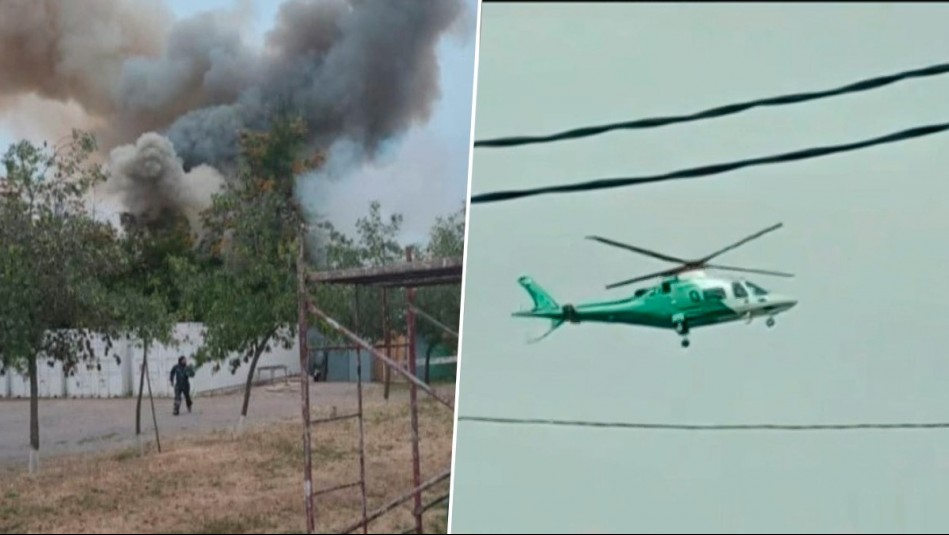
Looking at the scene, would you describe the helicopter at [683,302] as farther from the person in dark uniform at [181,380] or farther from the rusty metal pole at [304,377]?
the person in dark uniform at [181,380]

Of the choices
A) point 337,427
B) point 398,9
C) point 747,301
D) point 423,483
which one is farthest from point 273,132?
point 747,301

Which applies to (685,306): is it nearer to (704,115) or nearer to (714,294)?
(714,294)

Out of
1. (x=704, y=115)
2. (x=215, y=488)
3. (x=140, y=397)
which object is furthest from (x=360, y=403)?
(x=704, y=115)

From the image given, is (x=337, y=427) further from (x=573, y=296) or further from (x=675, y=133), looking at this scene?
(x=675, y=133)

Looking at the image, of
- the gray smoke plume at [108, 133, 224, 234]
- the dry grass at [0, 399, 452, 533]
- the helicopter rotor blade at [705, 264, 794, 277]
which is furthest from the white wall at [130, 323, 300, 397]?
the helicopter rotor blade at [705, 264, 794, 277]

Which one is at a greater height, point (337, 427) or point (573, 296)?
point (573, 296)
